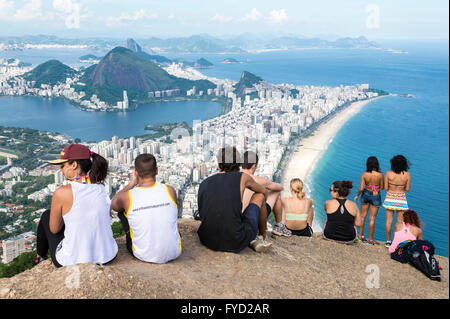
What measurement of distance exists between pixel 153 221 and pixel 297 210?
175cm

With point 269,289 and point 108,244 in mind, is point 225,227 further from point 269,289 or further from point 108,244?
point 108,244

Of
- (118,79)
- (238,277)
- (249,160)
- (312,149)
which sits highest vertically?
(118,79)

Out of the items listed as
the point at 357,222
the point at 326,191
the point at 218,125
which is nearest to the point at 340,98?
the point at 218,125

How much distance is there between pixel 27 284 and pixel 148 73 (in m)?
64.4

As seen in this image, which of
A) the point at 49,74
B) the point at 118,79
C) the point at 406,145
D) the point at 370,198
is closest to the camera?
the point at 370,198

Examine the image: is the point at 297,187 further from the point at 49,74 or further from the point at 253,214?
the point at 49,74

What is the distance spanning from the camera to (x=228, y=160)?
2520 millimetres

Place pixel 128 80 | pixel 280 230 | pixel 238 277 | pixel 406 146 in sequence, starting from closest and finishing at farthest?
pixel 238 277 → pixel 280 230 → pixel 406 146 → pixel 128 80

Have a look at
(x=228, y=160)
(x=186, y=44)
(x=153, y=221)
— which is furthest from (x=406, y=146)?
(x=186, y=44)

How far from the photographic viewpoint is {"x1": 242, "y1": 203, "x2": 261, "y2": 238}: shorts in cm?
257

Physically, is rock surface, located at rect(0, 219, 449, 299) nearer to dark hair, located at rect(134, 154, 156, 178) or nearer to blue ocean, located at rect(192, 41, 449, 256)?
dark hair, located at rect(134, 154, 156, 178)

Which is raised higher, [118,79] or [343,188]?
[118,79]

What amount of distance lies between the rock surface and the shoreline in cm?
1128

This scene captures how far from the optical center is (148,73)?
63.1 metres
